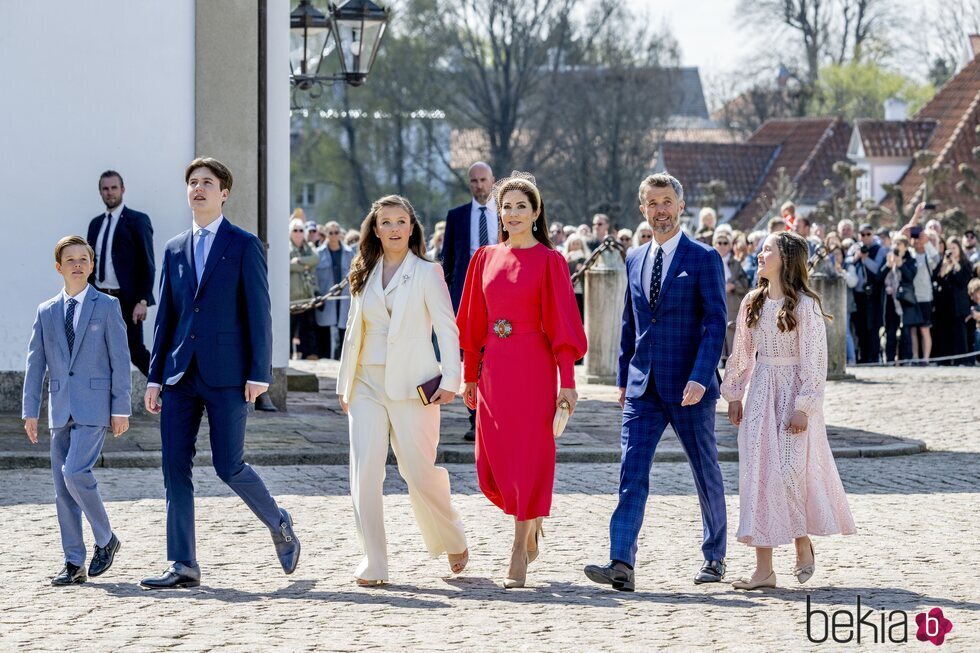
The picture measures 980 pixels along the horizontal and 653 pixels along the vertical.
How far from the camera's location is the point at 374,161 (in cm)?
6356

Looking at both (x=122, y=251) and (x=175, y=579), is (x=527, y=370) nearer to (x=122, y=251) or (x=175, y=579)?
(x=175, y=579)

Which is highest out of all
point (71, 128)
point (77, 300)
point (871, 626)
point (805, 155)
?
point (805, 155)

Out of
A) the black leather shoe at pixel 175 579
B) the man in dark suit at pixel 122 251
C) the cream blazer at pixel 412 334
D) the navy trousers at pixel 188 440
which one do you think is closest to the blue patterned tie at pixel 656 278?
the cream blazer at pixel 412 334

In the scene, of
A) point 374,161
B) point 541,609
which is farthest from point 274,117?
point 374,161

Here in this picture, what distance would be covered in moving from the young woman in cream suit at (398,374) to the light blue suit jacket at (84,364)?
1072mm

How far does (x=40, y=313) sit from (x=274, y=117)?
27.5 ft

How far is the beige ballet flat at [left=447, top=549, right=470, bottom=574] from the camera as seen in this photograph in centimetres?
857

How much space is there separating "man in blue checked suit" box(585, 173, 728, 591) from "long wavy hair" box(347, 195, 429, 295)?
1064mm

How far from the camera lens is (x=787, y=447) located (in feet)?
27.5

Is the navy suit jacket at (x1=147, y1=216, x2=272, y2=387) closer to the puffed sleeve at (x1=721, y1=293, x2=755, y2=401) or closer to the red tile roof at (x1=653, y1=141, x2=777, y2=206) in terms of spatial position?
the puffed sleeve at (x1=721, y1=293, x2=755, y2=401)

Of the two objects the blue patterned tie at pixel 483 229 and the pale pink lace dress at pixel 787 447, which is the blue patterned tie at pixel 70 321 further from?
the blue patterned tie at pixel 483 229

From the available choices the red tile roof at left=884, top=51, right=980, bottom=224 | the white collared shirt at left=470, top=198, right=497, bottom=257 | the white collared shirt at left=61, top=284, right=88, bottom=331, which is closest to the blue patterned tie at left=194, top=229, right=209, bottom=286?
the white collared shirt at left=61, top=284, right=88, bottom=331

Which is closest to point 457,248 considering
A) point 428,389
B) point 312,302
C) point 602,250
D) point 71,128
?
point 71,128

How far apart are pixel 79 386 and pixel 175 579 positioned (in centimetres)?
105
